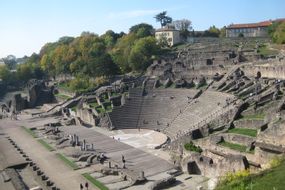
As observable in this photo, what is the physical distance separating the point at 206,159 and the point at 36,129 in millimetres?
33386

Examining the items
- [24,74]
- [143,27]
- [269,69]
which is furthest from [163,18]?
[269,69]

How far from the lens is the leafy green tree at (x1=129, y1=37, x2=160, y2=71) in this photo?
79125 millimetres

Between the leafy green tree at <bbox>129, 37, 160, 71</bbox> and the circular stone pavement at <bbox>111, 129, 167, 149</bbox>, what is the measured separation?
29914mm

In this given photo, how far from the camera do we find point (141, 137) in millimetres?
46750

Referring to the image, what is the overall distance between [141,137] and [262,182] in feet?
93.5

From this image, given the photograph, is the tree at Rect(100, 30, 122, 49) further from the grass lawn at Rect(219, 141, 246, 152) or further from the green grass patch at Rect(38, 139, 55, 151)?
the grass lawn at Rect(219, 141, 246, 152)

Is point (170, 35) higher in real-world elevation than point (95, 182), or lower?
higher

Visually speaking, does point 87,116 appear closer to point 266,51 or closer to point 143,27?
point 266,51

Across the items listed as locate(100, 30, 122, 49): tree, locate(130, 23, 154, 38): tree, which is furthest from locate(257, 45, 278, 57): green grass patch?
locate(100, 30, 122, 49): tree

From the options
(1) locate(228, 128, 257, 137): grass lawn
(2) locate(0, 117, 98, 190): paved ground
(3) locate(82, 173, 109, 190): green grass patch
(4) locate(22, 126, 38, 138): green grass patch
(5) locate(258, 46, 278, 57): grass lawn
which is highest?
(5) locate(258, 46, 278, 57): grass lawn

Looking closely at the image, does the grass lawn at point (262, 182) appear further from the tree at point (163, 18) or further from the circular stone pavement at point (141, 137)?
the tree at point (163, 18)

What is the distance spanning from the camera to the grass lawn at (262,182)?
18094 millimetres

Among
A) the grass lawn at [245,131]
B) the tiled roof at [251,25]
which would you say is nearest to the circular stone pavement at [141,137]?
the grass lawn at [245,131]

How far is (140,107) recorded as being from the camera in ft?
180
